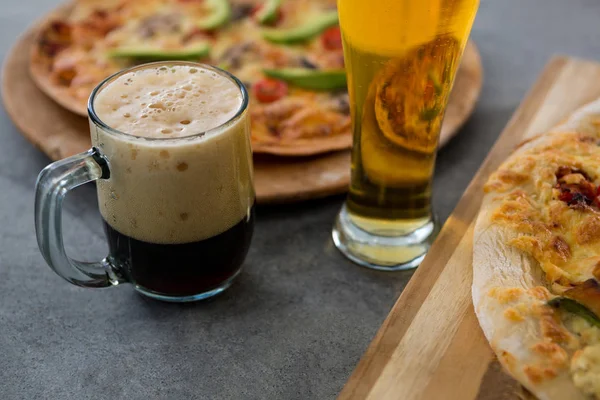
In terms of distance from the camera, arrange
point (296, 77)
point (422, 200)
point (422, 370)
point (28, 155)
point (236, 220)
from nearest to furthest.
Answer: point (422, 370), point (236, 220), point (422, 200), point (28, 155), point (296, 77)

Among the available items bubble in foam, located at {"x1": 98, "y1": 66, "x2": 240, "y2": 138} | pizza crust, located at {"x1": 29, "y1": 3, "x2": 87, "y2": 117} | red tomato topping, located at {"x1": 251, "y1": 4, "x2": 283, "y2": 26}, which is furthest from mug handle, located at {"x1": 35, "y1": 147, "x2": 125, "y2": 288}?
red tomato topping, located at {"x1": 251, "y1": 4, "x2": 283, "y2": 26}

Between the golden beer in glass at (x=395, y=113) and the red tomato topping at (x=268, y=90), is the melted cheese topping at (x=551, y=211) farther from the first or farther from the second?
the red tomato topping at (x=268, y=90)

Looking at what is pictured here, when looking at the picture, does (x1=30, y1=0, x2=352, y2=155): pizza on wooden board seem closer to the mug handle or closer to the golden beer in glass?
the golden beer in glass

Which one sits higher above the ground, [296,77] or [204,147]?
[204,147]

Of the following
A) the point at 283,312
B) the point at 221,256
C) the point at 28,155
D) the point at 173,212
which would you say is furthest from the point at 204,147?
the point at 28,155

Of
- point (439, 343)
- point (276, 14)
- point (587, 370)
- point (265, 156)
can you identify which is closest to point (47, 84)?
point (265, 156)

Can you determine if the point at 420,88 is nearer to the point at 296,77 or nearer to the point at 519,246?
the point at 519,246
